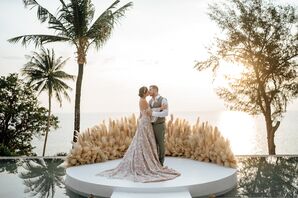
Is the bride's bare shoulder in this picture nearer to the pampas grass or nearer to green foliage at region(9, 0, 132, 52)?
the pampas grass

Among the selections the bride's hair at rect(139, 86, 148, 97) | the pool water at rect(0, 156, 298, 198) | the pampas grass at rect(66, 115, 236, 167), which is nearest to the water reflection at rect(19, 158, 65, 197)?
the pool water at rect(0, 156, 298, 198)

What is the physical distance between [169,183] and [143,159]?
78cm

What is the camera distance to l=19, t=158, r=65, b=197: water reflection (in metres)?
6.83

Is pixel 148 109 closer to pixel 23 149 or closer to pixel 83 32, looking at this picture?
pixel 83 32

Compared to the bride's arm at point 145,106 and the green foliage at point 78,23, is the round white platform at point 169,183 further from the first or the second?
the green foliage at point 78,23

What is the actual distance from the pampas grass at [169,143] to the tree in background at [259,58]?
295 inches

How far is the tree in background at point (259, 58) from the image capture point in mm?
15898

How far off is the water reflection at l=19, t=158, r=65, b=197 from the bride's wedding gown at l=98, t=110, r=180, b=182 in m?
0.99

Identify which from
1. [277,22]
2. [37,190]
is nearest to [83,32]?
[277,22]

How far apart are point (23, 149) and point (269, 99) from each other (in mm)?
12880

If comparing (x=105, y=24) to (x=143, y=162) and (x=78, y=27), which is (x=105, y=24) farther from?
(x=143, y=162)

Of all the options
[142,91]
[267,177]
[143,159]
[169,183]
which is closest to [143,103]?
[142,91]

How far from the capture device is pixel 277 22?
1594 centimetres

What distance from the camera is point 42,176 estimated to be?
8.15m
